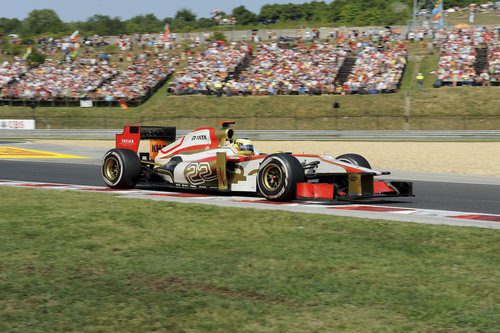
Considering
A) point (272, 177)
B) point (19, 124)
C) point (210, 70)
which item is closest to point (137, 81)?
point (210, 70)

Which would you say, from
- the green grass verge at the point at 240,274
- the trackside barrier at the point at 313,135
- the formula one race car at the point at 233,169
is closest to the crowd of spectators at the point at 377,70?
the trackside barrier at the point at 313,135

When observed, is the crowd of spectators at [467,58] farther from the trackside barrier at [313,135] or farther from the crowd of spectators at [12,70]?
the crowd of spectators at [12,70]

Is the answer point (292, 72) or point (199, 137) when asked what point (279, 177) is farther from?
point (292, 72)

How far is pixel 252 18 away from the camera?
140375 mm

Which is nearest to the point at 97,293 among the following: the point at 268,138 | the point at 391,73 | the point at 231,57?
the point at 268,138

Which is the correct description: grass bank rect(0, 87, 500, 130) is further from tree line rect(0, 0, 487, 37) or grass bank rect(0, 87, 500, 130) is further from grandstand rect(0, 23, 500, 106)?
tree line rect(0, 0, 487, 37)

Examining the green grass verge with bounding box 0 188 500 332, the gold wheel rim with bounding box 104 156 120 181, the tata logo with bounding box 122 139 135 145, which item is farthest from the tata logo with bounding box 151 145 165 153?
the green grass verge with bounding box 0 188 500 332

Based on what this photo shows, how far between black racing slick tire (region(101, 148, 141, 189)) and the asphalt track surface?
131 centimetres

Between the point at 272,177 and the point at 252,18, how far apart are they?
133 metres

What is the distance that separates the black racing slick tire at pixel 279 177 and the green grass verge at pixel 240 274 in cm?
166

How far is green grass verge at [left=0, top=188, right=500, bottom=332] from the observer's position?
14.9 ft

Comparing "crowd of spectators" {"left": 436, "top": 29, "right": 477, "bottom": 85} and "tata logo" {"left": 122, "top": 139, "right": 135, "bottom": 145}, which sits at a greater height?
"crowd of spectators" {"left": 436, "top": 29, "right": 477, "bottom": 85}

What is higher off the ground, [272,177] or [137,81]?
[137,81]

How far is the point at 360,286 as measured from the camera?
533 cm
